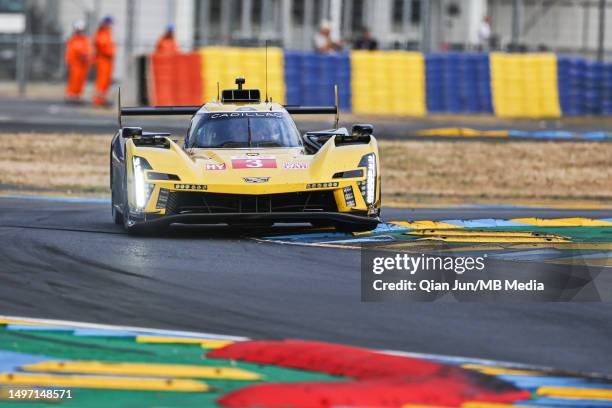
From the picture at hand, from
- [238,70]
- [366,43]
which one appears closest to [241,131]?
[238,70]

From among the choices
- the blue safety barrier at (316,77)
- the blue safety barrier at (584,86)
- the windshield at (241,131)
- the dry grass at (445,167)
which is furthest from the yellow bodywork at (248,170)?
the blue safety barrier at (584,86)

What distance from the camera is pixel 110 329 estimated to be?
805 centimetres

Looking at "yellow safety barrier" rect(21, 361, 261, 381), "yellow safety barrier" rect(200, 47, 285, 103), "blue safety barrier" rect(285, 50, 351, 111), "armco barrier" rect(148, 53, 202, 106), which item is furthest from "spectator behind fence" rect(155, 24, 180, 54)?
"yellow safety barrier" rect(21, 361, 261, 381)

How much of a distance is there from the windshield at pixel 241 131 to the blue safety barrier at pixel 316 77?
14.7 meters

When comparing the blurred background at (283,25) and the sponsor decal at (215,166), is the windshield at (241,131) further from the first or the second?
the blurred background at (283,25)

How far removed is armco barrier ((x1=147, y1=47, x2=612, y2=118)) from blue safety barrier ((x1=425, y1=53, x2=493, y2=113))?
20 mm

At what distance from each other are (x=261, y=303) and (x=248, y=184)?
310 centimetres

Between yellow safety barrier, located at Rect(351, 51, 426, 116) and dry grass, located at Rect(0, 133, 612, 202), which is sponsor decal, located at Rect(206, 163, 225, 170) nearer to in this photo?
dry grass, located at Rect(0, 133, 612, 202)

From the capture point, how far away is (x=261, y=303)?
29.4ft

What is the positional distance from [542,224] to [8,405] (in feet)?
28.2

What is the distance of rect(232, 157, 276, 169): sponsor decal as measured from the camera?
1216cm

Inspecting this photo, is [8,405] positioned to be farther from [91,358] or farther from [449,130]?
[449,130]

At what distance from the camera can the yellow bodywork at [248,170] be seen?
Answer: 39.2 feet

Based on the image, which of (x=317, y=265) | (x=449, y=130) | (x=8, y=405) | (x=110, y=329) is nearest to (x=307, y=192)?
(x=317, y=265)
